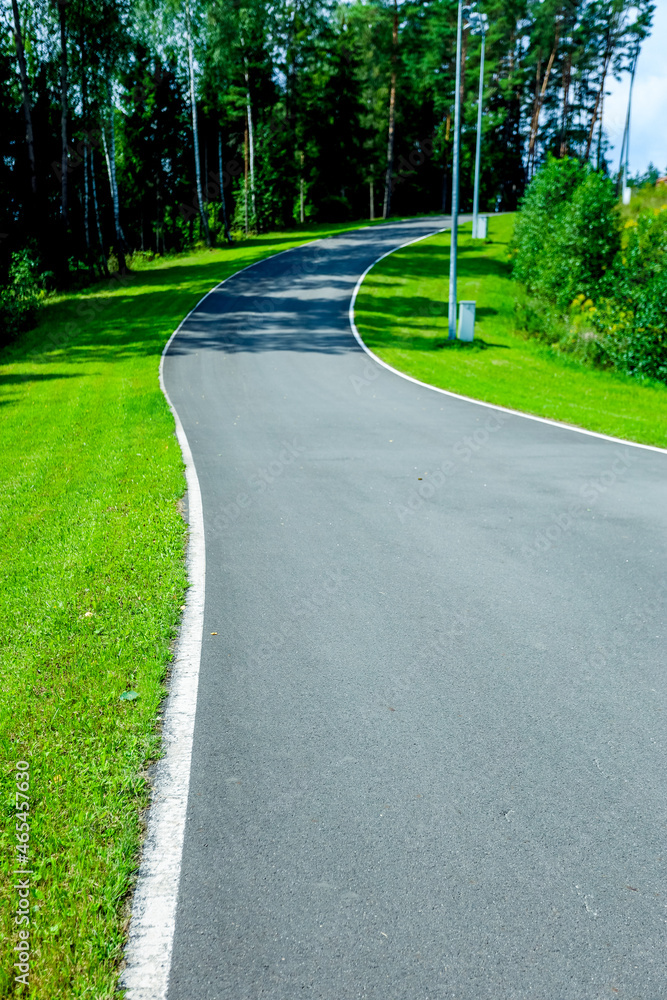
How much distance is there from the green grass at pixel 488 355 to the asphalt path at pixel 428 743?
16.3 feet

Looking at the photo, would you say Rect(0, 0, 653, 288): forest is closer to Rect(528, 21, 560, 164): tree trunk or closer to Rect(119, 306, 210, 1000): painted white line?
Rect(528, 21, 560, 164): tree trunk

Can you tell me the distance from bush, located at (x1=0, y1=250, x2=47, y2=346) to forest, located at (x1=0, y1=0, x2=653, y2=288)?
8.0 inches

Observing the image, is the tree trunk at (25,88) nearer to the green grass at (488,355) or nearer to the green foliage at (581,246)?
the green grass at (488,355)

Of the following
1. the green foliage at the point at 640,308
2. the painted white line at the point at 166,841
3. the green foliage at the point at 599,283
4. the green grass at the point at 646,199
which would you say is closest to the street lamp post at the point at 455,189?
the green foliage at the point at 599,283

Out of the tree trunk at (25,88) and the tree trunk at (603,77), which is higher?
the tree trunk at (603,77)

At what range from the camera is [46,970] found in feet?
8.35

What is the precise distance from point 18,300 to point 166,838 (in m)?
23.0

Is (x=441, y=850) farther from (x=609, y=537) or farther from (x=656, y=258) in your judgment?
(x=656, y=258)

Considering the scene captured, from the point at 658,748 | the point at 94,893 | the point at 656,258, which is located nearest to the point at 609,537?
the point at 658,748

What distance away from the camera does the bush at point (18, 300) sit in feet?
71.1

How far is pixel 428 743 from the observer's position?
3863mm

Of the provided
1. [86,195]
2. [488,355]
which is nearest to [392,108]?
[86,195]

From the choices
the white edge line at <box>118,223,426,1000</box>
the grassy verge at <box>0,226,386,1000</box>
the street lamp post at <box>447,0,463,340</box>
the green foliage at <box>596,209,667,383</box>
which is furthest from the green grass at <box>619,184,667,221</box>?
the white edge line at <box>118,223,426,1000</box>

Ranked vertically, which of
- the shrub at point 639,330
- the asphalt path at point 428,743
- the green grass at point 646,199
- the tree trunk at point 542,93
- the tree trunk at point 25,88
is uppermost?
the tree trunk at point 542,93
